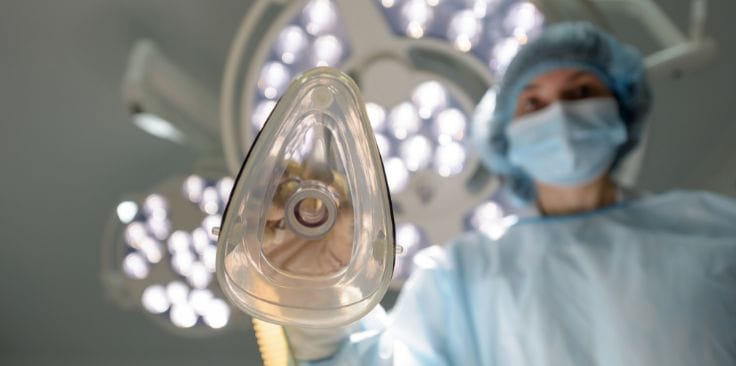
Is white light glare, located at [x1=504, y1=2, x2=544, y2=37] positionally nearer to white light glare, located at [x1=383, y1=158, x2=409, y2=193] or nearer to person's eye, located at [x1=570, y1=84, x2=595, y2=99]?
person's eye, located at [x1=570, y1=84, x2=595, y2=99]

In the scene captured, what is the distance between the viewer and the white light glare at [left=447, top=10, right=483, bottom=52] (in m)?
1.42

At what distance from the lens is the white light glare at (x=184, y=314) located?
5.31ft

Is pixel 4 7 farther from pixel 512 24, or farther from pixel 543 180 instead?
pixel 543 180

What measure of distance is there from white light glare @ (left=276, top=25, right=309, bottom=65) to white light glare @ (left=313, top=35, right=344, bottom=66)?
0.08 feet

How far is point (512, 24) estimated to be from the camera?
4.75ft

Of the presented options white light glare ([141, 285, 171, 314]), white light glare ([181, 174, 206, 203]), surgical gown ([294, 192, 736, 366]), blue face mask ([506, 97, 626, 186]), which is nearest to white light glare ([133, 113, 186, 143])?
white light glare ([181, 174, 206, 203])

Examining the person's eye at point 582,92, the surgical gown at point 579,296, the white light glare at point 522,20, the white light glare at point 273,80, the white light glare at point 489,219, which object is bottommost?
the surgical gown at point 579,296

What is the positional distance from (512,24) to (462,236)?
44 centimetres

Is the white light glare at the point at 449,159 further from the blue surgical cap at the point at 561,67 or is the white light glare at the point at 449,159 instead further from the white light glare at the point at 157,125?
the white light glare at the point at 157,125

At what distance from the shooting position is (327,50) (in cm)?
143

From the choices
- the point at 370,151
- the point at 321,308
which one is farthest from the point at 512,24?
the point at 321,308

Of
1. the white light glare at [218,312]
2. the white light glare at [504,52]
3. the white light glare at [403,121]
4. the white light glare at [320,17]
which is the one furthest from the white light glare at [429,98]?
the white light glare at [218,312]

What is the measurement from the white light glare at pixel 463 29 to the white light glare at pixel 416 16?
0.05 meters

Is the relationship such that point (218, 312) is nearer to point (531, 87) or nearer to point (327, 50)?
point (327, 50)
